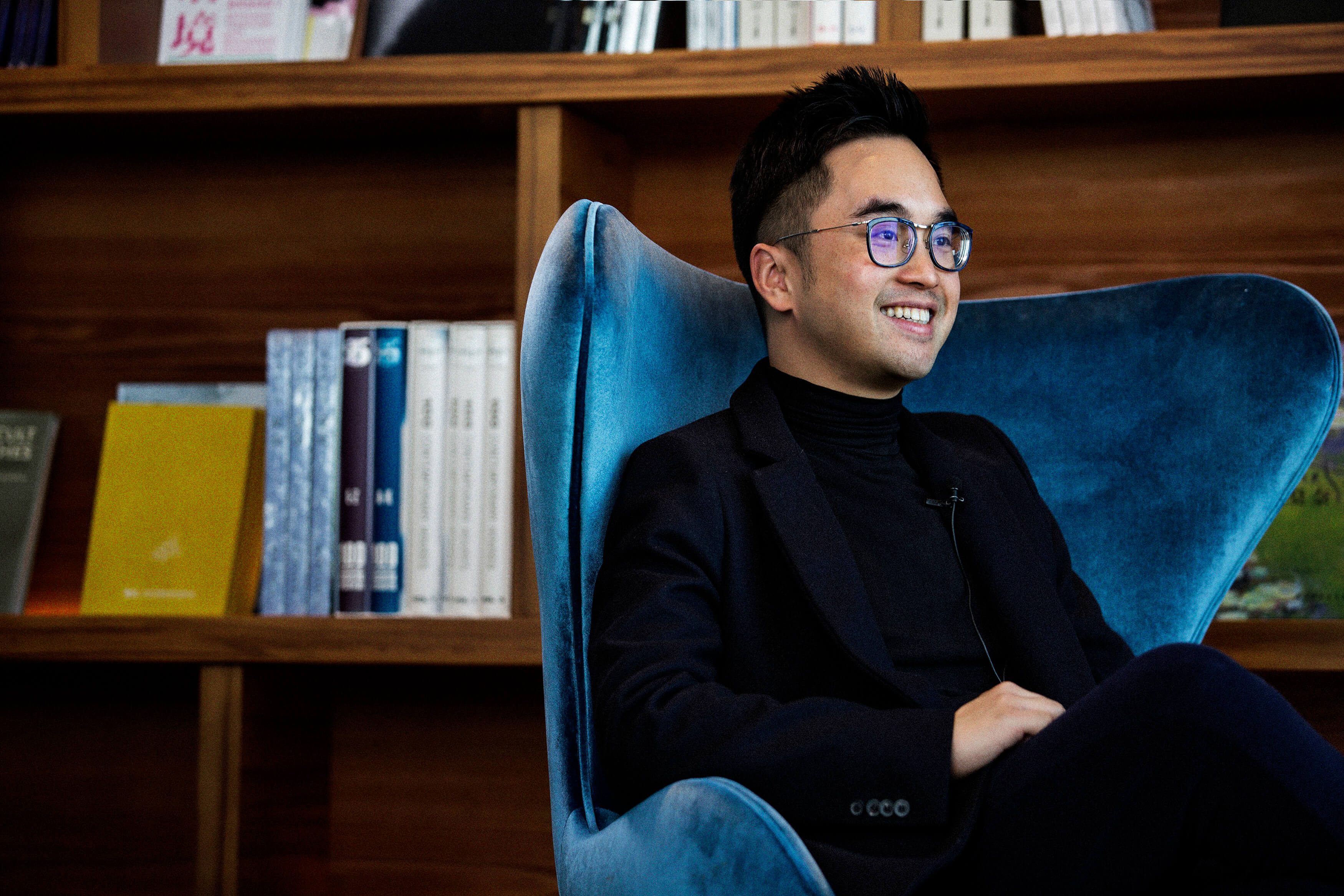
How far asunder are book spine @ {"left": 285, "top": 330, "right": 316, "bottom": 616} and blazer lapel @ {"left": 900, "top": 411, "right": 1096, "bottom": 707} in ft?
2.94

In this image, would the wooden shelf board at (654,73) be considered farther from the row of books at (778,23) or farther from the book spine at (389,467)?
the book spine at (389,467)

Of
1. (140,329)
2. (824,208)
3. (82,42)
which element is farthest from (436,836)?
(82,42)

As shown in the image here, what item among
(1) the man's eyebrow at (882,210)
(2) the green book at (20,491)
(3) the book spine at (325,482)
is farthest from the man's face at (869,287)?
Result: (2) the green book at (20,491)

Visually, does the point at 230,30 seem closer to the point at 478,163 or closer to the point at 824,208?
the point at 478,163

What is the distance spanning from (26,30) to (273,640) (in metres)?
1.02

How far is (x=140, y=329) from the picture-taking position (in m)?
2.04

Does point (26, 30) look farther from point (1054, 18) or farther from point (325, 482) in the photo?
point (1054, 18)

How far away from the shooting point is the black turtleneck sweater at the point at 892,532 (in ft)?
3.82

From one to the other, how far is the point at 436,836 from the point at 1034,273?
1317 millimetres

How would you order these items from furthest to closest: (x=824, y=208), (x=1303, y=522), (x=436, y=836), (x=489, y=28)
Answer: (x=436, y=836), (x=489, y=28), (x=1303, y=522), (x=824, y=208)

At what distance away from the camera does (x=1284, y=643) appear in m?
1.56

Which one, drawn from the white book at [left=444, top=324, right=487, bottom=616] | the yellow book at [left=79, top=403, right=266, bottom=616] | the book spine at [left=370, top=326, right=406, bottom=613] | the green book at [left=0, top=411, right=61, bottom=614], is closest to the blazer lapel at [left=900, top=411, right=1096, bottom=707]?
the white book at [left=444, top=324, right=487, bottom=616]

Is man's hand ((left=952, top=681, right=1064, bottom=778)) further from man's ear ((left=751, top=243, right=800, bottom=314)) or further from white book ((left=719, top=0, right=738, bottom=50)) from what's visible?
white book ((left=719, top=0, right=738, bottom=50))

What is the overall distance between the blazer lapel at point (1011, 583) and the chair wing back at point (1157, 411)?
14 centimetres
